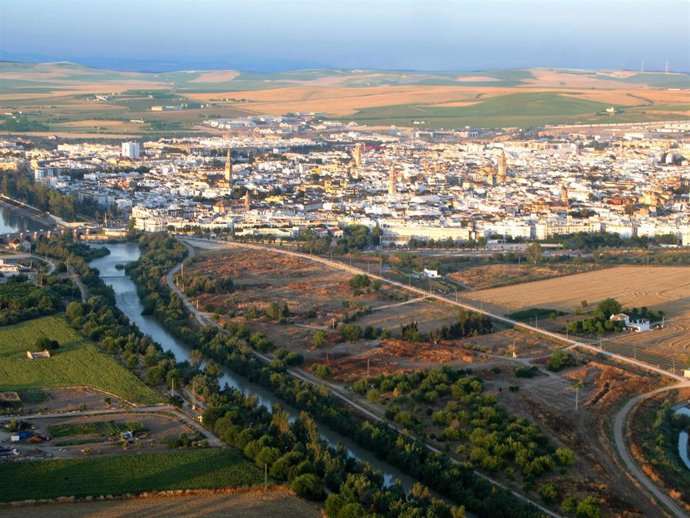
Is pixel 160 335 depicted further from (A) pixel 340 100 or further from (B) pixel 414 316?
(A) pixel 340 100

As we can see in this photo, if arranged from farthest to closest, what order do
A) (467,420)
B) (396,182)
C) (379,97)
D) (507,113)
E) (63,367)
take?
(379,97)
(507,113)
(396,182)
(63,367)
(467,420)

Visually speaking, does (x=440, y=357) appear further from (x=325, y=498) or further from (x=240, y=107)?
(x=240, y=107)

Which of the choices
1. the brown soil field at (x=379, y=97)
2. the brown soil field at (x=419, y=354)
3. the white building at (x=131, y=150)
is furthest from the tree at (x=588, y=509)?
the brown soil field at (x=379, y=97)

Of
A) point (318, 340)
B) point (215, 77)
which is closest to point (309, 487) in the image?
point (318, 340)

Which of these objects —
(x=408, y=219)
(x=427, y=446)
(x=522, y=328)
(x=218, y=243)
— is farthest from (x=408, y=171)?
(x=427, y=446)

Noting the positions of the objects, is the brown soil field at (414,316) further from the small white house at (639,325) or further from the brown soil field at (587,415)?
the brown soil field at (587,415)
